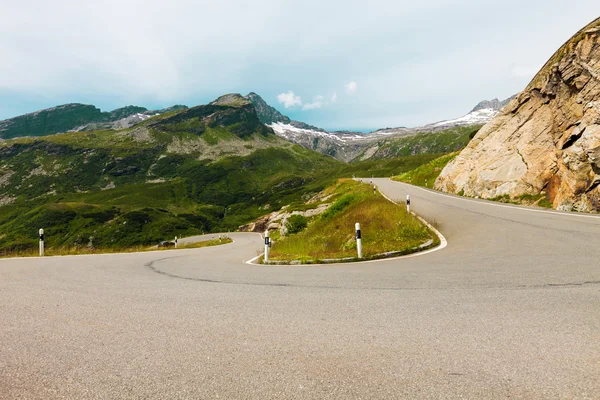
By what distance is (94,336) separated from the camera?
4223 millimetres

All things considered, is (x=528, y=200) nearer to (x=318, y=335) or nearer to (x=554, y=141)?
(x=554, y=141)

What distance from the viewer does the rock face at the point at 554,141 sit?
17984mm

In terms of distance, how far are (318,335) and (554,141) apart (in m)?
27.7

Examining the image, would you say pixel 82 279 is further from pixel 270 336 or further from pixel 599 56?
pixel 599 56

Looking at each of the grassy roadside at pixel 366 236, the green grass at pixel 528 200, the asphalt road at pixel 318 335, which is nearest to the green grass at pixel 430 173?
the green grass at pixel 528 200

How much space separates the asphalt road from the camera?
2922 mm

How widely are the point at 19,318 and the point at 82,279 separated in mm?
3612

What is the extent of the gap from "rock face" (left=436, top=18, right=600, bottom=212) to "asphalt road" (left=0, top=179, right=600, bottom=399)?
14.3m

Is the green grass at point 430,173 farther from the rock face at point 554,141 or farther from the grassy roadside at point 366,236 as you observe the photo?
the grassy roadside at point 366,236

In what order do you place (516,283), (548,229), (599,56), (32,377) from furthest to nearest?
1. (599,56)
2. (548,229)
3. (516,283)
4. (32,377)

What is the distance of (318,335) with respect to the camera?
409 cm

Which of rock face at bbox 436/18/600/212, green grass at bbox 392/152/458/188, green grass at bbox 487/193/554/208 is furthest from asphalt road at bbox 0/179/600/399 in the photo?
green grass at bbox 392/152/458/188

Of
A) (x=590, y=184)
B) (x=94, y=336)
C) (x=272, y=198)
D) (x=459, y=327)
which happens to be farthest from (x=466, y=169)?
(x=272, y=198)

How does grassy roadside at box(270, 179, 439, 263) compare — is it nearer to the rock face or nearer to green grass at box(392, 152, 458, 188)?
the rock face
